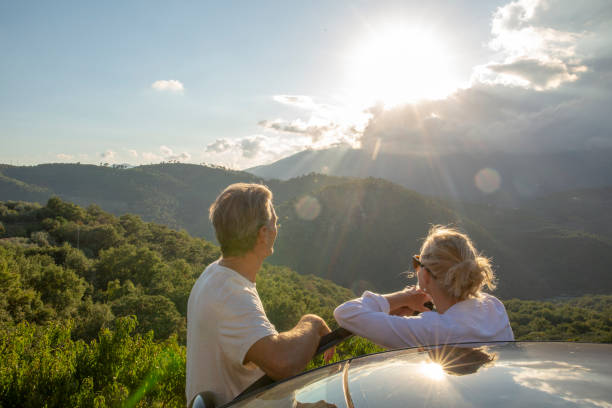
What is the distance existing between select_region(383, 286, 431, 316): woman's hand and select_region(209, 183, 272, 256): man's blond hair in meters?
0.99

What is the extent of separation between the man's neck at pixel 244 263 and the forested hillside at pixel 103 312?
113 inches

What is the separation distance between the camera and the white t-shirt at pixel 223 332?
5.71 feet

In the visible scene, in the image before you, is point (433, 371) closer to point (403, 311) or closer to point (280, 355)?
point (280, 355)

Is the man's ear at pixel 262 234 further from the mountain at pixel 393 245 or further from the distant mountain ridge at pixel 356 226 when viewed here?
the distant mountain ridge at pixel 356 226

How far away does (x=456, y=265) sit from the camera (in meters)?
2.18

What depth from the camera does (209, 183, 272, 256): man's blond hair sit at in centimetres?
199

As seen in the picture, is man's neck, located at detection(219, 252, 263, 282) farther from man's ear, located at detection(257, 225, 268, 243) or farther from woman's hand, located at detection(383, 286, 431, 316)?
woman's hand, located at detection(383, 286, 431, 316)

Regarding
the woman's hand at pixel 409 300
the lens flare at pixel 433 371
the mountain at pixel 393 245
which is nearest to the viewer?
the lens flare at pixel 433 371

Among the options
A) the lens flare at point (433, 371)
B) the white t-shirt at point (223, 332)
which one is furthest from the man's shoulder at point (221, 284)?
the lens flare at point (433, 371)

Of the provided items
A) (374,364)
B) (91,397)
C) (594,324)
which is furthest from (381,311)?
(594,324)

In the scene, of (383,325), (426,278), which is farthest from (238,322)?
(426,278)

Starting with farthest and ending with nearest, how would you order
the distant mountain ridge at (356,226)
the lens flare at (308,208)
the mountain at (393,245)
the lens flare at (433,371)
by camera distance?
the lens flare at (308,208) < the distant mountain ridge at (356,226) < the mountain at (393,245) < the lens flare at (433,371)

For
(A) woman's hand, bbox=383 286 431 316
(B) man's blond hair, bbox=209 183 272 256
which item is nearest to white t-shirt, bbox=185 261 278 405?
(B) man's blond hair, bbox=209 183 272 256

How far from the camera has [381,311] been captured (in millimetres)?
2268
